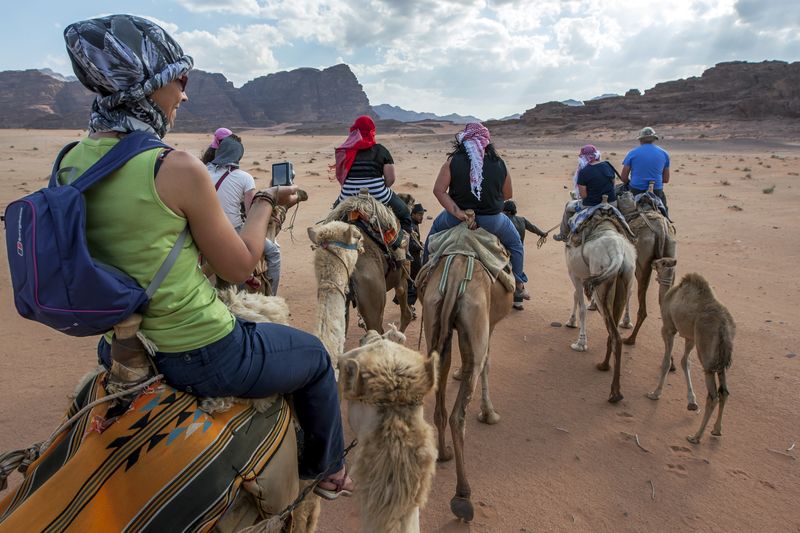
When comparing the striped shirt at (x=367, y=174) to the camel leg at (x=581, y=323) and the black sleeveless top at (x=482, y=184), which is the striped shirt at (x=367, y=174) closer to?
the black sleeveless top at (x=482, y=184)

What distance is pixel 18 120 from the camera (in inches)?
3521

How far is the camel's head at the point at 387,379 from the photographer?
210 centimetres

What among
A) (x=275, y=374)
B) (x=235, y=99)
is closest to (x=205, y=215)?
(x=275, y=374)

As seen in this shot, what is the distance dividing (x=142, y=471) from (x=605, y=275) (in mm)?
5265

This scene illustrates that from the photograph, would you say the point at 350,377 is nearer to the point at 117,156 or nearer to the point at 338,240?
the point at 117,156

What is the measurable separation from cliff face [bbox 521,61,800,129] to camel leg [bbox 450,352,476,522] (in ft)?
225

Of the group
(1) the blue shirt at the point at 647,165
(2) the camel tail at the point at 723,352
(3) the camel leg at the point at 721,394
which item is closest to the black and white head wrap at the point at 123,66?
(2) the camel tail at the point at 723,352

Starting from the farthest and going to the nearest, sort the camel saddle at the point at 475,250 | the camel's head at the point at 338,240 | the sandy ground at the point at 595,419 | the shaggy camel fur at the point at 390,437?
the camel saddle at the point at 475,250 < the camel's head at the point at 338,240 < the sandy ground at the point at 595,419 < the shaggy camel fur at the point at 390,437

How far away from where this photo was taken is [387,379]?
82.9 inches

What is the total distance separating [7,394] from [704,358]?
7.66 m

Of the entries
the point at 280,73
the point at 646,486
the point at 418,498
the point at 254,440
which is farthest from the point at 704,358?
the point at 280,73

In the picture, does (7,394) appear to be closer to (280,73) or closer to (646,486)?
(646,486)

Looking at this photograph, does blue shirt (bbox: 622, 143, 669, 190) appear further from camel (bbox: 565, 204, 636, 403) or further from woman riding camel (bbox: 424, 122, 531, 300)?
woman riding camel (bbox: 424, 122, 531, 300)

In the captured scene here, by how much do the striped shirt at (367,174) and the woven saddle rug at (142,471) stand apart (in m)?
4.69
